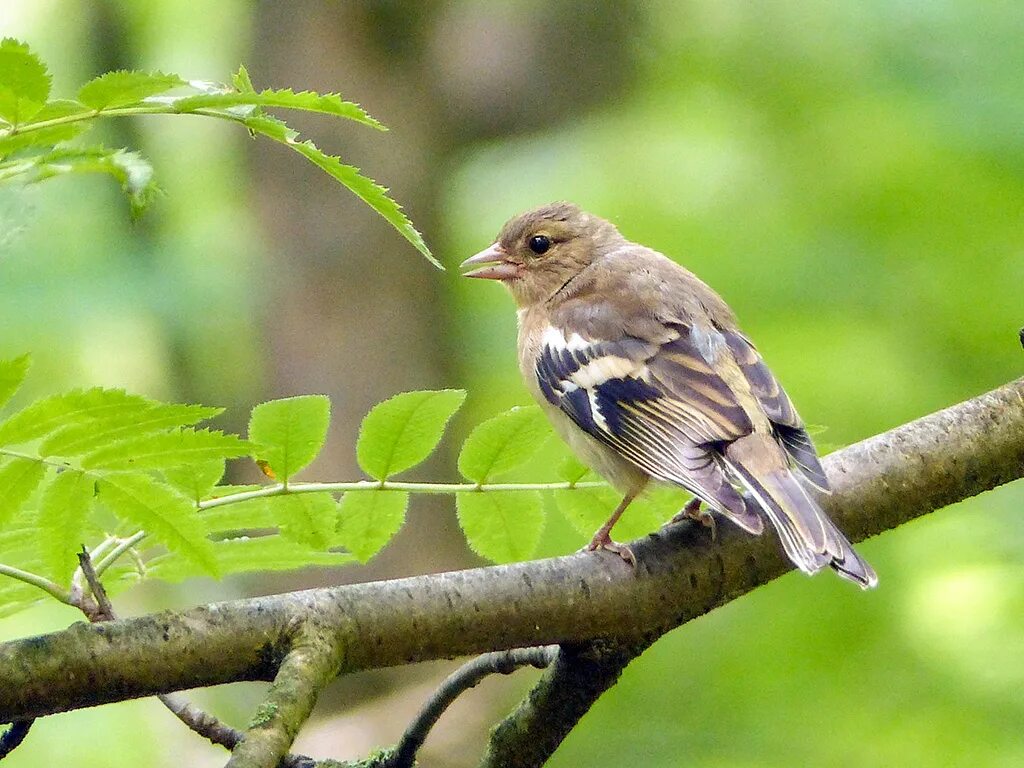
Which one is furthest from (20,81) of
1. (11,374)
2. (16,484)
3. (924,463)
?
(924,463)

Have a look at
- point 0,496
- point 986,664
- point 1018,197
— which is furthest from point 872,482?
point 1018,197

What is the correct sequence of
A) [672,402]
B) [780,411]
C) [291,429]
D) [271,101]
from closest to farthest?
[271,101] < [291,429] < [780,411] < [672,402]

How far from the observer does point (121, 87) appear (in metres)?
2.21

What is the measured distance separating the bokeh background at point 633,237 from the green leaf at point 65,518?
14.5 feet

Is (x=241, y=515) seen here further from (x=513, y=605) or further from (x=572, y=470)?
(x=572, y=470)

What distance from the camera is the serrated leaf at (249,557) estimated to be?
2.84 m

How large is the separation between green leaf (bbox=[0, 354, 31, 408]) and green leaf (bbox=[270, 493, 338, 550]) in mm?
745

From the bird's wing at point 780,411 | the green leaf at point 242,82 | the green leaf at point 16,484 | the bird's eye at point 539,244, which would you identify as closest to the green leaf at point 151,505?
the green leaf at point 16,484

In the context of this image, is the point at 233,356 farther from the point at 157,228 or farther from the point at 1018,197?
the point at 1018,197

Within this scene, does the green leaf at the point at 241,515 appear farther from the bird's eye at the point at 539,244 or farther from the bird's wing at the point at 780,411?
the bird's eye at the point at 539,244

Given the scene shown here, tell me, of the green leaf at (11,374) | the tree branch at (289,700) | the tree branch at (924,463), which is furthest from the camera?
the tree branch at (924,463)

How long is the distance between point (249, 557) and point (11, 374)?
33.9 inches

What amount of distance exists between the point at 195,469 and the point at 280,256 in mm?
6759

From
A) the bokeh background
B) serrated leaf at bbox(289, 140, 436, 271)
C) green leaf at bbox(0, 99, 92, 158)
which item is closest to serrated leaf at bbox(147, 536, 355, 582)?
serrated leaf at bbox(289, 140, 436, 271)
